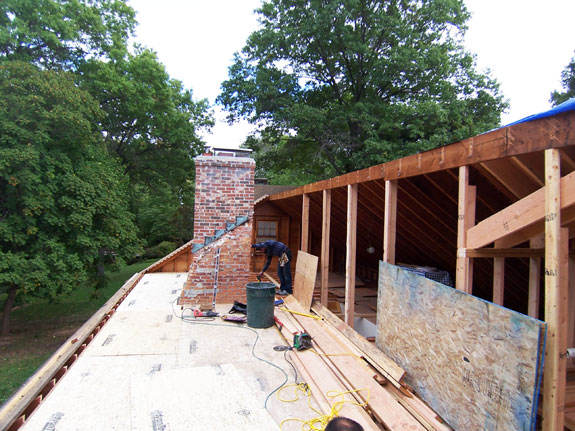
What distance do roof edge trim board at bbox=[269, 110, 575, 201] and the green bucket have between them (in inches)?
102

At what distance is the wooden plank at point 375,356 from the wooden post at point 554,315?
57.8 inches


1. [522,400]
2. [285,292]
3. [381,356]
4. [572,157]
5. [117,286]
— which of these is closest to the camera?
[522,400]

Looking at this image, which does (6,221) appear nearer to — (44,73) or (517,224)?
(44,73)

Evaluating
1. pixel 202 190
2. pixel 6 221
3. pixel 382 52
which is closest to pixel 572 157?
pixel 202 190

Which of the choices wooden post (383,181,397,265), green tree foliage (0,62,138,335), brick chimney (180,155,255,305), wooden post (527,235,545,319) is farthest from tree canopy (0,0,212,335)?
wooden post (527,235,545,319)

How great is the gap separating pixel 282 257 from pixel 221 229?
154 cm

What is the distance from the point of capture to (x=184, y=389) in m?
3.71

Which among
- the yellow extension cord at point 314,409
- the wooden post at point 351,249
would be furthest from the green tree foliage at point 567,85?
the yellow extension cord at point 314,409

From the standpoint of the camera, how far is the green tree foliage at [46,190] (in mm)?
9336

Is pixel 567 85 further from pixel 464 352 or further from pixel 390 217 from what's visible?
pixel 464 352

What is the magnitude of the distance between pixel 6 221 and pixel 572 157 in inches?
466

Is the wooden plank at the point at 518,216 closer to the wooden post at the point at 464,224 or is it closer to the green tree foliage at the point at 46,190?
the wooden post at the point at 464,224

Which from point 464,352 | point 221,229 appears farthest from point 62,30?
point 464,352

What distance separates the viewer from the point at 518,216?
9.47 ft
